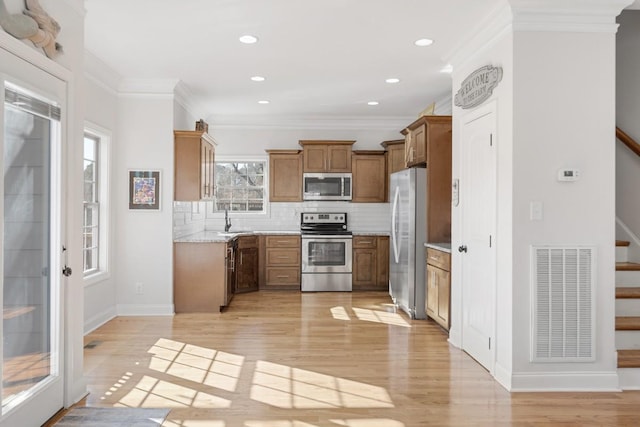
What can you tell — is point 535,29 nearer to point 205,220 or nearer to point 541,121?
point 541,121

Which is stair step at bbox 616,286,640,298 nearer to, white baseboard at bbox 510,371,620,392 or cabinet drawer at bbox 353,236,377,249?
white baseboard at bbox 510,371,620,392

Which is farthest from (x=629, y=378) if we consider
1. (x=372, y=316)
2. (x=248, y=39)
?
(x=248, y=39)

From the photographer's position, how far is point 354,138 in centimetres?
748

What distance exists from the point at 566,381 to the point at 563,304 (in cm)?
53

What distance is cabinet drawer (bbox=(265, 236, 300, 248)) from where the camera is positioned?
274 inches

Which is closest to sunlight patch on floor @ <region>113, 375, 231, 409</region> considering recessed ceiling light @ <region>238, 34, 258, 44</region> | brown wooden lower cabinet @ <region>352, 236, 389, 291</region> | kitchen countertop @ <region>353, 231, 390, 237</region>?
recessed ceiling light @ <region>238, 34, 258, 44</region>

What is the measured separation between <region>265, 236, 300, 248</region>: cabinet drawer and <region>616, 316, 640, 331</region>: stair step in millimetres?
4436

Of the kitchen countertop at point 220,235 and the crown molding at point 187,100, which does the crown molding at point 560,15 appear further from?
the kitchen countertop at point 220,235

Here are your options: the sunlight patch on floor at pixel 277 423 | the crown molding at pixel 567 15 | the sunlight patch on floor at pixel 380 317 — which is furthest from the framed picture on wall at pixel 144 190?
the crown molding at pixel 567 15

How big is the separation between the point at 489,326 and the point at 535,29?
218 centimetres

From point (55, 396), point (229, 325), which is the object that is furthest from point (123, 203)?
point (55, 396)

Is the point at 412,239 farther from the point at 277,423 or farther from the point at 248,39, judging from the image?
the point at 277,423

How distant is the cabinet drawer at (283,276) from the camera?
6961 mm

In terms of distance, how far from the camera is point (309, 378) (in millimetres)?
3330
